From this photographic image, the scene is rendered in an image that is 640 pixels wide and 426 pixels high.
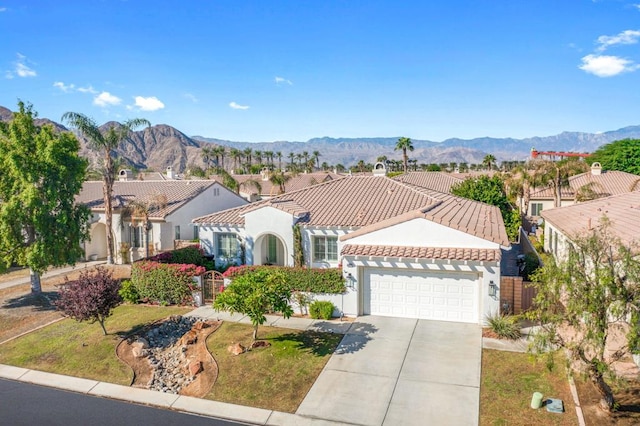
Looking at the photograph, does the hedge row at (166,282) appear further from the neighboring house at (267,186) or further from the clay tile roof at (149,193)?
the neighboring house at (267,186)

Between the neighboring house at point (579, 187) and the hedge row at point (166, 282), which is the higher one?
the neighboring house at point (579, 187)

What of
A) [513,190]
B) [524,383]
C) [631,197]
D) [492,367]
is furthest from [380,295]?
[513,190]

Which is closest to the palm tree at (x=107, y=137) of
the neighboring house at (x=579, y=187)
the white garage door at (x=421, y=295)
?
the white garage door at (x=421, y=295)

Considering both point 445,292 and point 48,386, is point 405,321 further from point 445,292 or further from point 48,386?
point 48,386

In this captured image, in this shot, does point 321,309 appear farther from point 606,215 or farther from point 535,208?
point 535,208

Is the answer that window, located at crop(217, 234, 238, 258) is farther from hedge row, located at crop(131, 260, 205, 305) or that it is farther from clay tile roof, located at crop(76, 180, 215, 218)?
clay tile roof, located at crop(76, 180, 215, 218)

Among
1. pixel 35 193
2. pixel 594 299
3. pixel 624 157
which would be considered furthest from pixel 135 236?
pixel 624 157

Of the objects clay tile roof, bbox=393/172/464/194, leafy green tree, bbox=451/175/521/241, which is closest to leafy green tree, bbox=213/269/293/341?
leafy green tree, bbox=451/175/521/241
